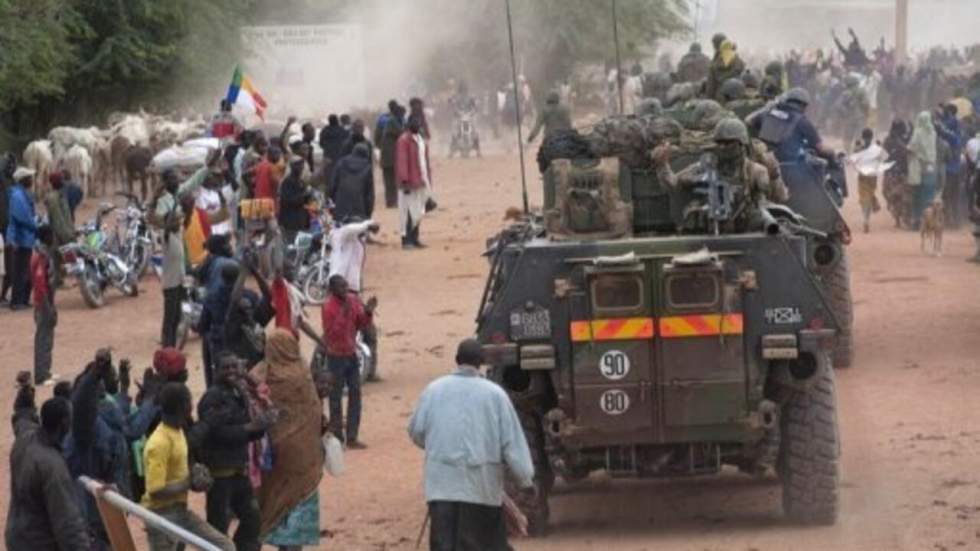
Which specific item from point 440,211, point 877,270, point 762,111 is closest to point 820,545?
point 762,111

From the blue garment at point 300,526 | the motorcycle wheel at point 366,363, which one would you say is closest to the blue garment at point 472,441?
the blue garment at point 300,526

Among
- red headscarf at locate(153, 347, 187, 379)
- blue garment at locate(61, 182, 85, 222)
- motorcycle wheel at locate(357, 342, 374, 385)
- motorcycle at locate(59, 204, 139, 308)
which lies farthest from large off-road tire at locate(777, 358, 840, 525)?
blue garment at locate(61, 182, 85, 222)

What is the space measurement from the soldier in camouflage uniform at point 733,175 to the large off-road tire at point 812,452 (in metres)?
1.07

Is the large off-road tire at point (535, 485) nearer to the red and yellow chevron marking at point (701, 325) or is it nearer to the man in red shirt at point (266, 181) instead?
the red and yellow chevron marking at point (701, 325)

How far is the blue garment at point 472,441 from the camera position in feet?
38.5

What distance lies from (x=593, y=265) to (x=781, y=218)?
166cm

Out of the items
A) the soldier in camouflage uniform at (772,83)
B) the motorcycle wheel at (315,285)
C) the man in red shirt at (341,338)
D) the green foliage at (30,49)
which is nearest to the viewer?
the man in red shirt at (341,338)

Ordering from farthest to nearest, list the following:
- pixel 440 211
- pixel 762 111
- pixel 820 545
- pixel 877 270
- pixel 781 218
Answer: pixel 440 211, pixel 877 270, pixel 762 111, pixel 781 218, pixel 820 545

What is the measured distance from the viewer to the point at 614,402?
45.6ft

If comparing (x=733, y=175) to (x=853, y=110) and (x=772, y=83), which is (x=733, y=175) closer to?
(x=772, y=83)

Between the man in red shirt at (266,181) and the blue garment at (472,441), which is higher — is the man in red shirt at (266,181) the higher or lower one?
the higher one

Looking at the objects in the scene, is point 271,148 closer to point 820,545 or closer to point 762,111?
point 762,111

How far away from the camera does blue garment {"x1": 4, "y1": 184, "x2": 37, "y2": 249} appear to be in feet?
82.0

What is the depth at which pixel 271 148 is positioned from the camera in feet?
90.7
